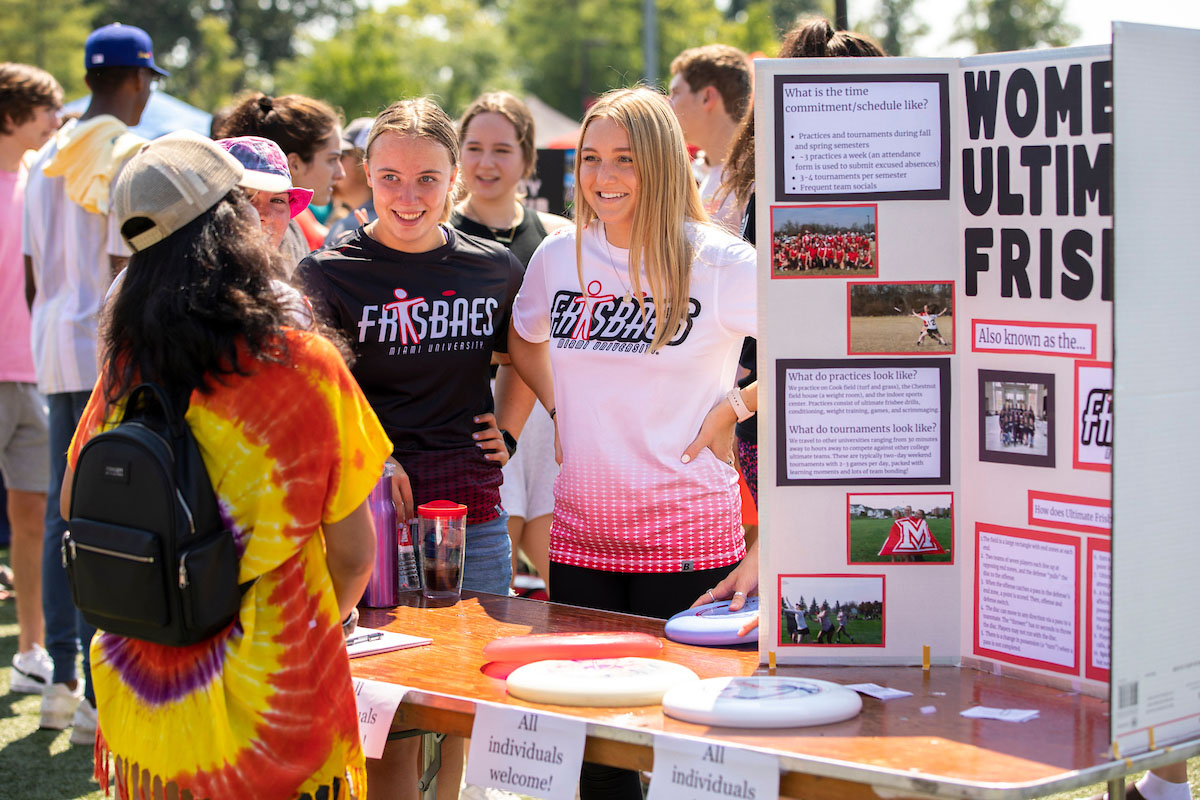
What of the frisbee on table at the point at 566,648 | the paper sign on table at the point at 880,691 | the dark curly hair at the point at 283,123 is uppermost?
the dark curly hair at the point at 283,123

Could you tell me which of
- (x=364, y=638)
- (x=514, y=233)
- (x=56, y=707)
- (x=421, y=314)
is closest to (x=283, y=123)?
(x=514, y=233)

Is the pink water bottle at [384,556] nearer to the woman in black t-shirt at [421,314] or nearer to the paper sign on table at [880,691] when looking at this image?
the woman in black t-shirt at [421,314]

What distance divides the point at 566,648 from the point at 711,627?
11.8 inches

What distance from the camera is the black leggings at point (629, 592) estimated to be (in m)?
2.57

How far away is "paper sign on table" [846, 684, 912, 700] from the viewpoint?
6.16 feet

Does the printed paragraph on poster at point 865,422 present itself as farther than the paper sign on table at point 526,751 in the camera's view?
Yes

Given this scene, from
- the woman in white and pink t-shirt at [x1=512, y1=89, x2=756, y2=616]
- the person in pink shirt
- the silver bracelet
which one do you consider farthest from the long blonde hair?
the person in pink shirt

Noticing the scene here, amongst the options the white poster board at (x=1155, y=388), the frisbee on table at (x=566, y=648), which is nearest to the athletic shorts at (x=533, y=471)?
the frisbee on table at (x=566, y=648)

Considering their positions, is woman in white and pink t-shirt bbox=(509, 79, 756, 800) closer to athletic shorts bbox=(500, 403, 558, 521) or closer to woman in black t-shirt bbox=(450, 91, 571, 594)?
woman in black t-shirt bbox=(450, 91, 571, 594)

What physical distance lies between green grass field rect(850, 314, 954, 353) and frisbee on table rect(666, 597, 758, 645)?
57cm

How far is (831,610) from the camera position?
2061 millimetres

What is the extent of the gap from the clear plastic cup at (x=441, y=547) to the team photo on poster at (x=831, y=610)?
30.5 inches

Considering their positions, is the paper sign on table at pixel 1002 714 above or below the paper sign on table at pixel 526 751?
above

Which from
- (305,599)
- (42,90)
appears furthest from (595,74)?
(305,599)
